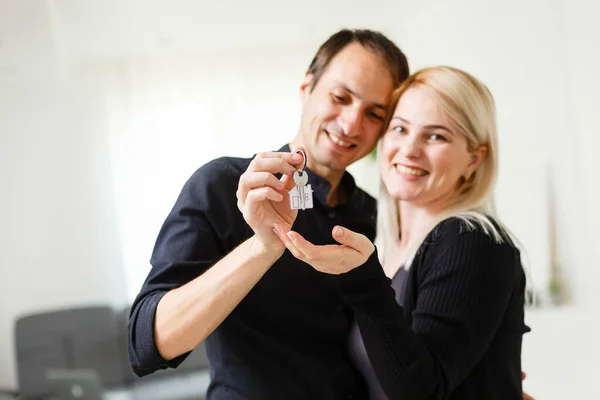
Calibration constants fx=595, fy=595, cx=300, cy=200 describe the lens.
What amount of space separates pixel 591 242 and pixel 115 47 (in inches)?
77.1

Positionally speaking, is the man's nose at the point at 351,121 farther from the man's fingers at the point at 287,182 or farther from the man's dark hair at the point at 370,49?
the man's fingers at the point at 287,182

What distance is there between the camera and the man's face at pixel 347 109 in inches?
39.2

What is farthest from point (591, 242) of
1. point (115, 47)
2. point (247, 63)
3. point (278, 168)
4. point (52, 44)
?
point (52, 44)

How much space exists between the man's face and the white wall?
94.6 inches

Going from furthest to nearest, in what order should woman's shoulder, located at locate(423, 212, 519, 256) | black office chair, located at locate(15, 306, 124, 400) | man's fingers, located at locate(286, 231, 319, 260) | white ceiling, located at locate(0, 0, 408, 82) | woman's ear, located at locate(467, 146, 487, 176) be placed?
black office chair, located at locate(15, 306, 124, 400) < white ceiling, located at locate(0, 0, 408, 82) < woman's ear, located at locate(467, 146, 487, 176) < woman's shoulder, located at locate(423, 212, 519, 256) < man's fingers, located at locate(286, 231, 319, 260)

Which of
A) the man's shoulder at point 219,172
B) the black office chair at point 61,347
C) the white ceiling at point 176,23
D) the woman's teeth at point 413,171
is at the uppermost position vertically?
the white ceiling at point 176,23

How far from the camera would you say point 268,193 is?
0.66m

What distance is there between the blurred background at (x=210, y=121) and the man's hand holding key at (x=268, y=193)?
105 centimetres

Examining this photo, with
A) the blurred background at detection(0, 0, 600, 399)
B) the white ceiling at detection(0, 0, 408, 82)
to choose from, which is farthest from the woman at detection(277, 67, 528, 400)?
the white ceiling at detection(0, 0, 408, 82)

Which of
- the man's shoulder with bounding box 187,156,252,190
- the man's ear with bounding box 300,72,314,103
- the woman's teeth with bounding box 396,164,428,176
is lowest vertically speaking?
the woman's teeth with bounding box 396,164,428,176

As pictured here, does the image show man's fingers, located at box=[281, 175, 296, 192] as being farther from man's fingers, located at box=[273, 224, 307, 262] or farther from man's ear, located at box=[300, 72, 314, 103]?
man's ear, located at box=[300, 72, 314, 103]

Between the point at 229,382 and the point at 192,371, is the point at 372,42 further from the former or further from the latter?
the point at 192,371

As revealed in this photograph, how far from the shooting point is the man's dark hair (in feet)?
3.36

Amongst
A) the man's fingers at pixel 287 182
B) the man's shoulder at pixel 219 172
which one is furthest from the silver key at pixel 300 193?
the man's shoulder at pixel 219 172
